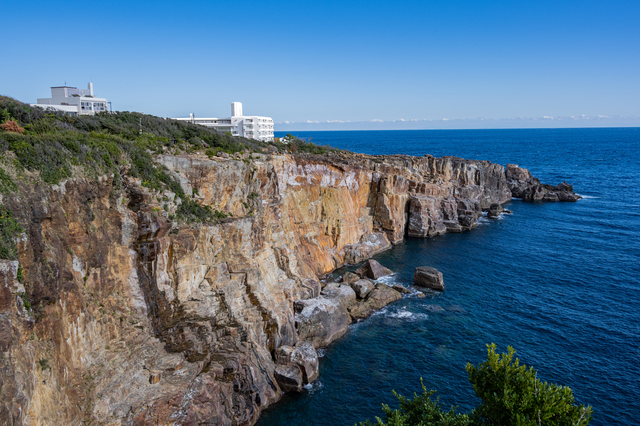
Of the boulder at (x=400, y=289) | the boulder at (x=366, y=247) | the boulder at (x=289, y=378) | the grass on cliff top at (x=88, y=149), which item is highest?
the grass on cliff top at (x=88, y=149)

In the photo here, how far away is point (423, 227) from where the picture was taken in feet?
248

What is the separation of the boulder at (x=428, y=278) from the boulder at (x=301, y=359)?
22.7 metres

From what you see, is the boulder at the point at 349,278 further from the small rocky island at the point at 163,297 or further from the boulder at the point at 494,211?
the boulder at the point at 494,211

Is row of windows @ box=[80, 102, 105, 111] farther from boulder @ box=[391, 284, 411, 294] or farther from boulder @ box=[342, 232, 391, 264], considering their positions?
boulder @ box=[391, 284, 411, 294]

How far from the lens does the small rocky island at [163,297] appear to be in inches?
835

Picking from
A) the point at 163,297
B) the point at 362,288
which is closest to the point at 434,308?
the point at 362,288

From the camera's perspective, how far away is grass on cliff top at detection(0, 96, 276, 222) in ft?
79.6

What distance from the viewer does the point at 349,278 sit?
173ft

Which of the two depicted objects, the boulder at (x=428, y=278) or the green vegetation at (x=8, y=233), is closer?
the green vegetation at (x=8, y=233)

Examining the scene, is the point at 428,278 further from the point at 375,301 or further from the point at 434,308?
the point at 375,301

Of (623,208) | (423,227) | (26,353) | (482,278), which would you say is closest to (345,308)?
(482,278)

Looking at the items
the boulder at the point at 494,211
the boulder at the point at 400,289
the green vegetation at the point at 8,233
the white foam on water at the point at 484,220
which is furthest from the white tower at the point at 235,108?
the green vegetation at the point at 8,233

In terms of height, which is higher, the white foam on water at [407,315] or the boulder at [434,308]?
the boulder at [434,308]

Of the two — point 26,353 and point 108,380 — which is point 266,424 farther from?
point 26,353
